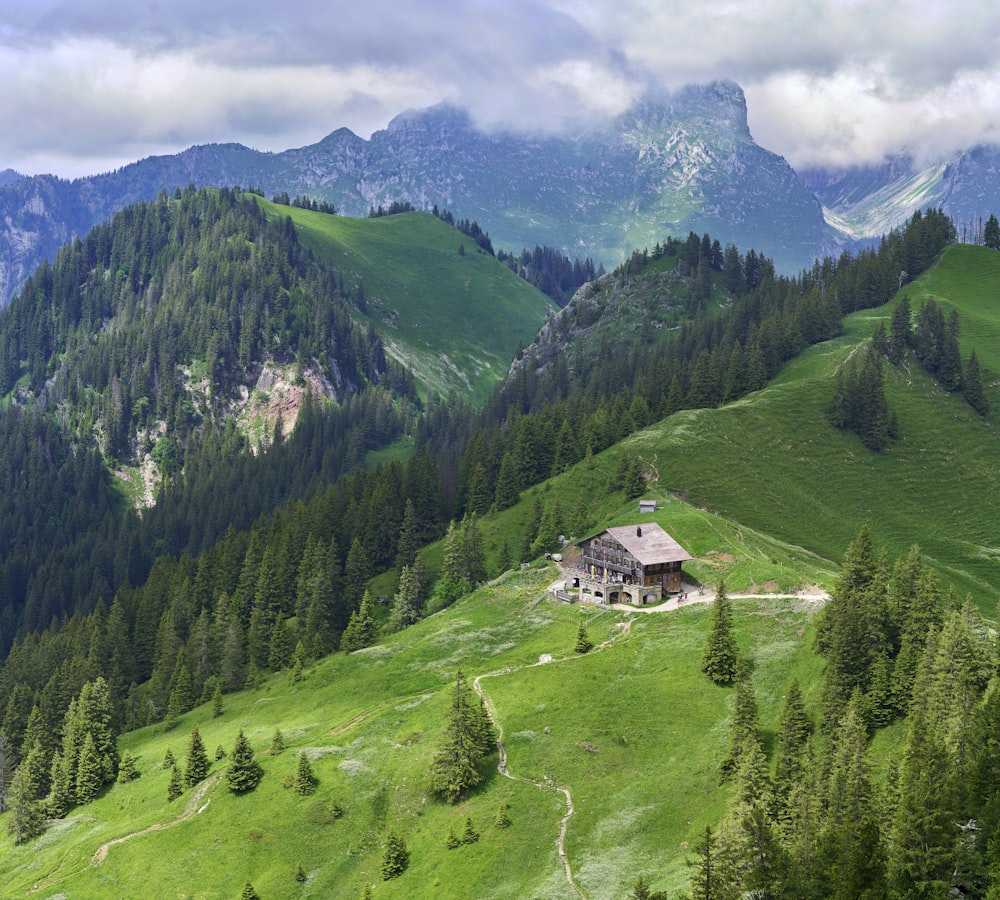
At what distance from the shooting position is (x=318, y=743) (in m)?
93.6

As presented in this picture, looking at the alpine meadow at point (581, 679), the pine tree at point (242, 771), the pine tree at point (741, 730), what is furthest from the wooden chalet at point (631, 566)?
the pine tree at point (242, 771)

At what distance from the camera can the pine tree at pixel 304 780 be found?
3378 inches

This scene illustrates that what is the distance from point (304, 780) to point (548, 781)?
23886mm

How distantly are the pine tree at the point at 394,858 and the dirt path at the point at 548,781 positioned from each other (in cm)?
1099

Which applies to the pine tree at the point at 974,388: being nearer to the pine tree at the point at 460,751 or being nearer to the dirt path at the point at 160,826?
the pine tree at the point at 460,751

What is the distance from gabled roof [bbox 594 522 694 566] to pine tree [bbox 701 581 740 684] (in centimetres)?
2025

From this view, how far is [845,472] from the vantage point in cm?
16975

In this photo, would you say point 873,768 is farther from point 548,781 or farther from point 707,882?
point 548,781

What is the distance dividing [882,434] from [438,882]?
138 metres

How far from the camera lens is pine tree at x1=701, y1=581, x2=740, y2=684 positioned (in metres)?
87.1

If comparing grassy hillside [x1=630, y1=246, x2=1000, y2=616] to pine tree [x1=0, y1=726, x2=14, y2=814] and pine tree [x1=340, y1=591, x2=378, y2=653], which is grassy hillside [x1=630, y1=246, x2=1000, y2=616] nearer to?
pine tree [x1=340, y1=591, x2=378, y2=653]

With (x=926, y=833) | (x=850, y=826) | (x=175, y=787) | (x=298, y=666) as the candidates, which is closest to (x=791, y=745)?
(x=850, y=826)

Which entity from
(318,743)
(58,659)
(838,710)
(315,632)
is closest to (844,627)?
(838,710)

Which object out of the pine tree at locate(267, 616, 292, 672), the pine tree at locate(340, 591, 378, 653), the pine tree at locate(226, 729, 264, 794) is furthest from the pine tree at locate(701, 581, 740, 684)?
the pine tree at locate(267, 616, 292, 672)
